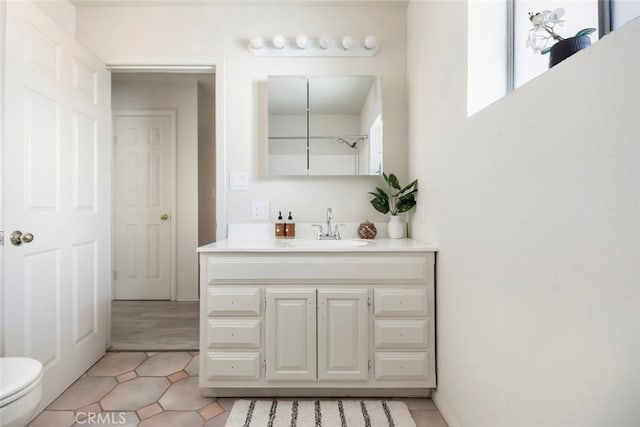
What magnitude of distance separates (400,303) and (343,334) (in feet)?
1.07

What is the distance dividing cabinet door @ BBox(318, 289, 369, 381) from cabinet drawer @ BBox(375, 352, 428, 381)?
65mm

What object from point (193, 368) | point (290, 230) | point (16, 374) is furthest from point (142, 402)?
point (290, 230)

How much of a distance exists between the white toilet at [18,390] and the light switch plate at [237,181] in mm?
1312

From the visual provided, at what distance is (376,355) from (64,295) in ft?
5.58

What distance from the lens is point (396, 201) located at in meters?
2.14

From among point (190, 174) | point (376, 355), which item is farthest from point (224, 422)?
point (190, 174)

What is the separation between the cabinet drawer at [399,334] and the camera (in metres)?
1.60

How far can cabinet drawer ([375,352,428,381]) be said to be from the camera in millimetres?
1610

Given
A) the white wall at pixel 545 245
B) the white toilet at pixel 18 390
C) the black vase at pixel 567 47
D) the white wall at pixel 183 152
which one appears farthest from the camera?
the white wall at pixel 183 152

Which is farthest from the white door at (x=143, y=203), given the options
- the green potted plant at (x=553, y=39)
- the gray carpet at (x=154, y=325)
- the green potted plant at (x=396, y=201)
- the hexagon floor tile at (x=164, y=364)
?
the green potted plant at (x=553, y=39)

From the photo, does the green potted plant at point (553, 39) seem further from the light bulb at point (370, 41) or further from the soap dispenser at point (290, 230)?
the soap dispenser at point (290, 230)

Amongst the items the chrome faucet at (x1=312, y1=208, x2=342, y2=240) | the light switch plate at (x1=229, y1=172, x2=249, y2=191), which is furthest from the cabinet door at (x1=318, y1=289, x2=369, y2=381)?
the light switch plate at (x1=229, y1=172, x2=249, y2=191)

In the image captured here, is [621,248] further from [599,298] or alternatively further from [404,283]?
[404,283]

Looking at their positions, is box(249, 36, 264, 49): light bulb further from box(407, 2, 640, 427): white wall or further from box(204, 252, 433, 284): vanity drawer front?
box(204, 252, 433, 284): vanity drawer front
